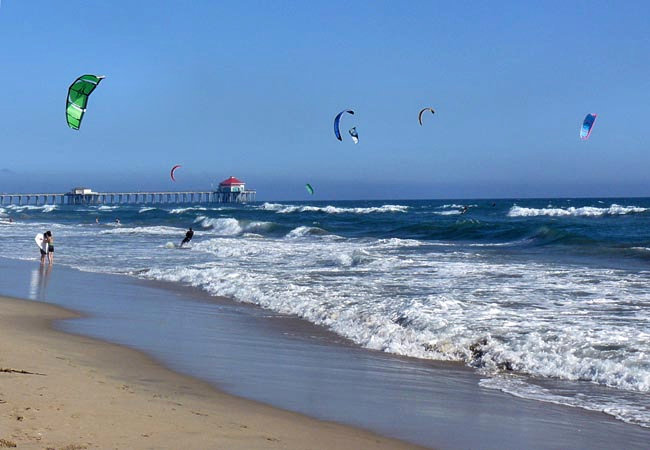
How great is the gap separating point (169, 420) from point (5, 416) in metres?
0.97

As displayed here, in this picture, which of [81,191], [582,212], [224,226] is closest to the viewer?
[224,226]

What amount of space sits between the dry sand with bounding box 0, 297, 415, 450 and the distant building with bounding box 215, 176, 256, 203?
9954 centimetres

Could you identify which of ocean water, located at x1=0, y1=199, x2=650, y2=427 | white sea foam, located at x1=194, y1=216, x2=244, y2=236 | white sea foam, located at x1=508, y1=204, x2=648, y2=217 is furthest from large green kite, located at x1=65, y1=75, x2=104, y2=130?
white sea foam, located at x1=508, y1=204, x2=648, y2=217

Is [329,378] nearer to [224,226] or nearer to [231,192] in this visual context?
[224,226]

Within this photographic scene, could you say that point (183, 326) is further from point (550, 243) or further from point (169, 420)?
point (550, 243)

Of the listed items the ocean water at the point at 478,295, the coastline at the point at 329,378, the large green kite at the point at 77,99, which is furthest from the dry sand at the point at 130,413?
the large green kite at the point at 77,99

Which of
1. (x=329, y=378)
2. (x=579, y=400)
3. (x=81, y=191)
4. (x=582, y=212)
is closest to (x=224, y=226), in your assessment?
(x=582, y=212)

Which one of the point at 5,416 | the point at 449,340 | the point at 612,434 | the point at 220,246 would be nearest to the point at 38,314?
the point at 449,340

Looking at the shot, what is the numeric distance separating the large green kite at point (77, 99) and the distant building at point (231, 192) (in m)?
90.8

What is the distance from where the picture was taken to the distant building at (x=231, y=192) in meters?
106

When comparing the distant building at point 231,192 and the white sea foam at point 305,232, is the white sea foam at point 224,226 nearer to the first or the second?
the white sea foam at point 305,232

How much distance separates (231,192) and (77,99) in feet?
300

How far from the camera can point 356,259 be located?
1911 centimetres

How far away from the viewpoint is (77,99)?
1513 cm
